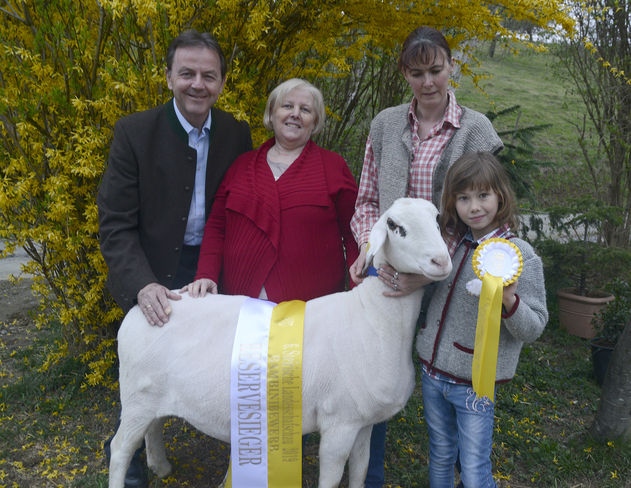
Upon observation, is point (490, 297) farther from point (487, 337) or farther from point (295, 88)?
point (295, 88)

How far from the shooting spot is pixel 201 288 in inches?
99.1

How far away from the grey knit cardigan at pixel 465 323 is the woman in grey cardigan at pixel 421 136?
254 millimetres

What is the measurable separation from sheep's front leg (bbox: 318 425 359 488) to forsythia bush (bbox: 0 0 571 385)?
7.41 feet

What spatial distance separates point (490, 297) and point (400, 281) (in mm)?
405

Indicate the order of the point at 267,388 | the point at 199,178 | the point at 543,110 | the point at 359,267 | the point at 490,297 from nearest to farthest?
the point at 490,297 → the point at 267,388 → the point at 359,267 → the point at 199,178 → the point at 543,110

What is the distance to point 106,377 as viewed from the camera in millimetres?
4301

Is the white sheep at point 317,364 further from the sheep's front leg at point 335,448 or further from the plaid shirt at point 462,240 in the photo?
the plaid shirt at point 462,240

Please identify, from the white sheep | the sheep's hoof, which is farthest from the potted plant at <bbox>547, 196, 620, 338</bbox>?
the sheep's hoof

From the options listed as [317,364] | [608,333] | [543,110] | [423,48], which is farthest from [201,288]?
[543,110]

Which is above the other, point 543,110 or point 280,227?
point 543,110

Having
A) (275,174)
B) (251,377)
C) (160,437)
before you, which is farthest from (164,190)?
(160,437)

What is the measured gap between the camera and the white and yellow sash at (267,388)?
2.28 m

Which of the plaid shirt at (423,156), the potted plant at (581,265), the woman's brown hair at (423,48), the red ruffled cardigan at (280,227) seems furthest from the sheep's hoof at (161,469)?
the potted plant at (581,265)

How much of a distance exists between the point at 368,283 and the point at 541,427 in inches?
104
